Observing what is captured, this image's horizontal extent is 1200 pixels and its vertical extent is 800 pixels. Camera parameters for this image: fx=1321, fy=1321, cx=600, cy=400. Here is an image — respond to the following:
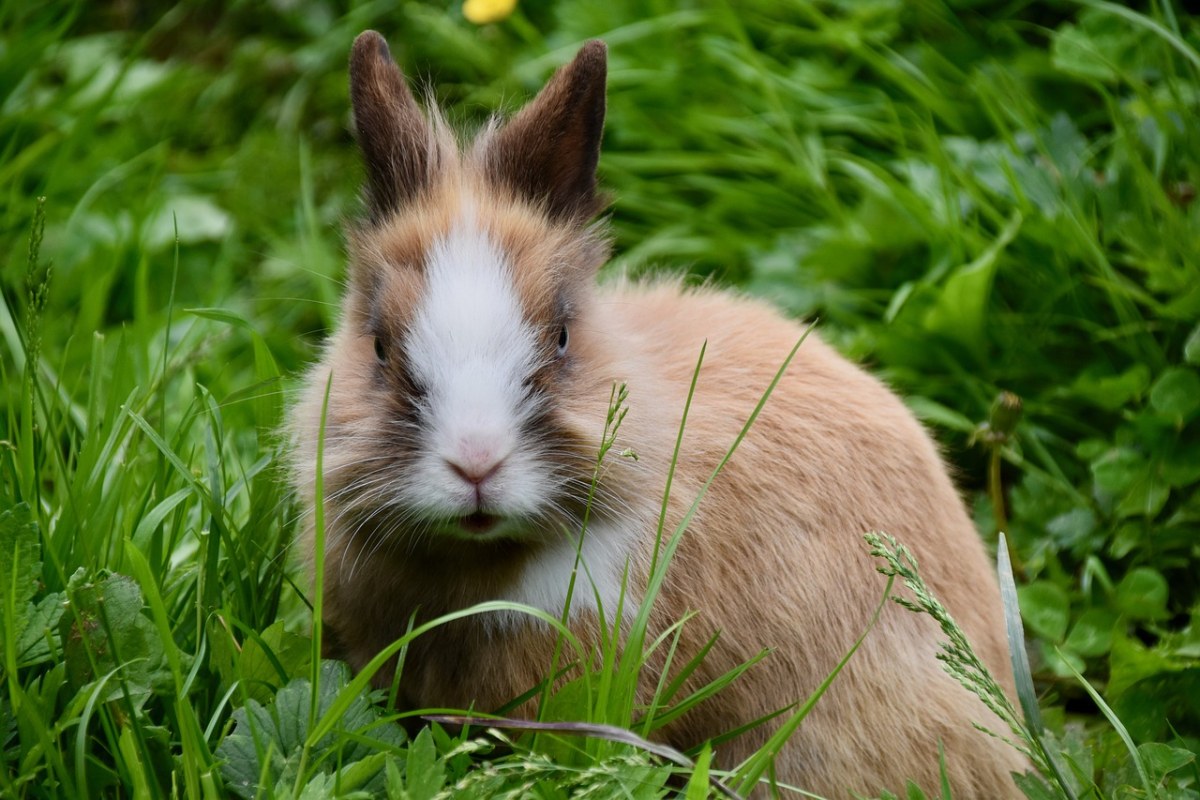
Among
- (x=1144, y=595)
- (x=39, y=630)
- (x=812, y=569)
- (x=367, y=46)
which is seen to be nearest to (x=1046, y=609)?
(x=1144, y=595)

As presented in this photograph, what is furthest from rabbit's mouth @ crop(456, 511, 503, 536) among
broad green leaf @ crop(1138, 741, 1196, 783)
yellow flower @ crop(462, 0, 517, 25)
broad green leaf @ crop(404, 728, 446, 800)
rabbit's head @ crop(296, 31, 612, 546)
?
yellow flower @ crop(462, 0, 517, 25)

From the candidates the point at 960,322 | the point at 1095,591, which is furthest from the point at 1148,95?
the point at 1095,591

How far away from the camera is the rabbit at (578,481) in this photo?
2684mm

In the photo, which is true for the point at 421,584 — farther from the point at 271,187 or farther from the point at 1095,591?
the point at 271,187

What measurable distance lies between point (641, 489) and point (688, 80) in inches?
114

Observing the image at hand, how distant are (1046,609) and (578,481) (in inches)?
66.4

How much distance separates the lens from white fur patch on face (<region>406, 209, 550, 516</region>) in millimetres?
2521

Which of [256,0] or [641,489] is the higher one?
[256,0]

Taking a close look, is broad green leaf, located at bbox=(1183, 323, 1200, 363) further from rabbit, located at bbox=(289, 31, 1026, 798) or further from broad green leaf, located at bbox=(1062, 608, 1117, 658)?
rabbit, located at bbox=(289, 31, 1026, 798)

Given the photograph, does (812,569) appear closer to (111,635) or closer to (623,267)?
(623,267)

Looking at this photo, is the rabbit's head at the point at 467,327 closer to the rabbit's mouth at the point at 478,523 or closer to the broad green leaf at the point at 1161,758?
the rabbit's mouth at the point at 478,523

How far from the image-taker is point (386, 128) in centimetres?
295

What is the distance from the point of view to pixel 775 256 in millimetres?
4895

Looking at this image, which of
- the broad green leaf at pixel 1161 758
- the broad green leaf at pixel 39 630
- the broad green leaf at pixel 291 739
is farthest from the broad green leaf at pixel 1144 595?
the broad green leaf at pixel 39 630
